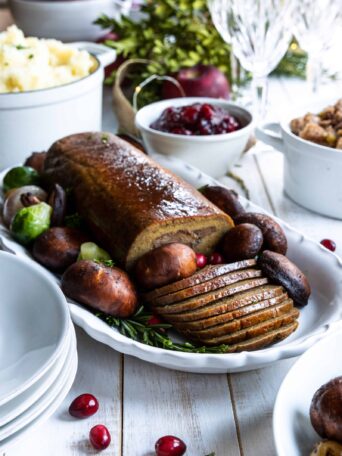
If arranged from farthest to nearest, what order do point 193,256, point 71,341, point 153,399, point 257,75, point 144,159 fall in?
point 257,75 → point 144,159 → point 193,256 → point 153,399 → point 71,341

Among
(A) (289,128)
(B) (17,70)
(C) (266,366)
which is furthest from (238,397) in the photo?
(B) (17,70)

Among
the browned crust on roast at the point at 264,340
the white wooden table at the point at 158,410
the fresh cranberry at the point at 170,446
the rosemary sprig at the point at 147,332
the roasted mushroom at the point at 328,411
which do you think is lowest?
the white wooden table at the point at 158,410

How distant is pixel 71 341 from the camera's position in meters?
1.66

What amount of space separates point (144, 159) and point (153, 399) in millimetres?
1000

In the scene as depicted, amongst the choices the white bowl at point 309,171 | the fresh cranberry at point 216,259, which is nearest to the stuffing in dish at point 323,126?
the white bowl at point 309,171

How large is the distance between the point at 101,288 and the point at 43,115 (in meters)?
1.22

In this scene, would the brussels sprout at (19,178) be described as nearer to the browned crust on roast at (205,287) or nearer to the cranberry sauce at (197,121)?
the cranberry sauce at (197,121)

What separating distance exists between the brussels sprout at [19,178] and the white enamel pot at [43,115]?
268 millimetres

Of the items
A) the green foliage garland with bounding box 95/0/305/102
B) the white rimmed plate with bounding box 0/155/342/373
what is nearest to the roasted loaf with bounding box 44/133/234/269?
the white rimmed plate with bounding box 0/155/342/373

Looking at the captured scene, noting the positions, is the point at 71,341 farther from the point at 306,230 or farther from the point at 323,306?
the point at 306,230

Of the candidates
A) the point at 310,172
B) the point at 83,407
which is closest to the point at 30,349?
the point at 83,407

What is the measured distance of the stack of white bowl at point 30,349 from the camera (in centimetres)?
142

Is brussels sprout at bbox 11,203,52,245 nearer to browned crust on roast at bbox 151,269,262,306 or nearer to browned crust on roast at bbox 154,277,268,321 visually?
browned crust on roast at bbox 151,269,262,306

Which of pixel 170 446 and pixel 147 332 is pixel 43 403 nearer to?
pixel 170 446
